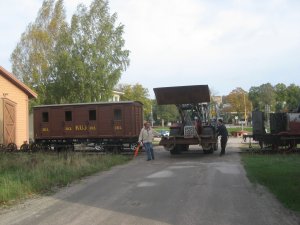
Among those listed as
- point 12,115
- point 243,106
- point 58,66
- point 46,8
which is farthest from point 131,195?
point 243,106

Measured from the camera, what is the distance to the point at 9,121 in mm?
26719

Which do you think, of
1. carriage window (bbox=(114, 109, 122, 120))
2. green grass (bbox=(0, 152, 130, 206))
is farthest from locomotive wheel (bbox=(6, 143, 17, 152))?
green grass (bbox=(0, 152, 130, 206))

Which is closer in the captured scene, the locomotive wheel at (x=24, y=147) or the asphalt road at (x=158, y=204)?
the asphalt road at (x=158, y=204)

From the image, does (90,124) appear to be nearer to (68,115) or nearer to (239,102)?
(68,115)

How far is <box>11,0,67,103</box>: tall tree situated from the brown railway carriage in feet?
46.4

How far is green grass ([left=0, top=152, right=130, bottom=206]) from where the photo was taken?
36.2 ft

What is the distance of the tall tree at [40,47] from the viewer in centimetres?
4144

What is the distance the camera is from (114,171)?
615 inches

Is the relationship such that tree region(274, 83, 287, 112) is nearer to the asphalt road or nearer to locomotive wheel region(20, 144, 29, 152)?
locomotive wheel region(20, 144, 29, 152)

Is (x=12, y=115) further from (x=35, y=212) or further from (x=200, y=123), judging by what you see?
(x=35, y=212)

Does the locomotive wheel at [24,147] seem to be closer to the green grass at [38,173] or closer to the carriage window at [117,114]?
the carriage window at [117,114]

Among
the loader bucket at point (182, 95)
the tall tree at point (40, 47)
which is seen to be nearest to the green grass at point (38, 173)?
the loader bucket at point (182, 95)

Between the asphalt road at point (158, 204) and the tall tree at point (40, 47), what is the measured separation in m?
29.5

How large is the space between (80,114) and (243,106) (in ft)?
233
